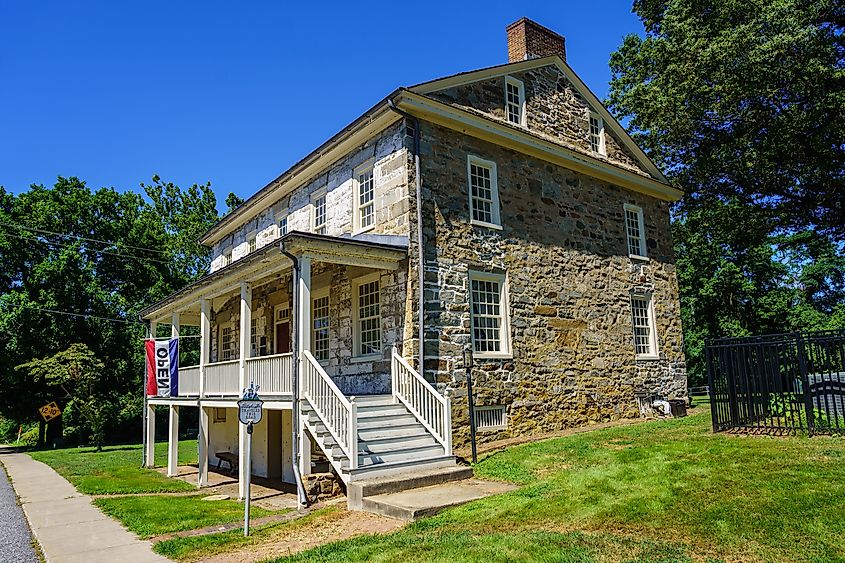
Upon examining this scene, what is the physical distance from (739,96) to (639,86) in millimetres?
3288

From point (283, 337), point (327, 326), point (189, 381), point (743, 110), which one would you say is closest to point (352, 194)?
point (327, 326)

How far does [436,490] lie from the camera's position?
9000mm

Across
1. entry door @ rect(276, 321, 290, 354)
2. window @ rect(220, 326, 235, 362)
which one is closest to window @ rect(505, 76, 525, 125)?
entry door @ rect(276, 321, 290, 354)

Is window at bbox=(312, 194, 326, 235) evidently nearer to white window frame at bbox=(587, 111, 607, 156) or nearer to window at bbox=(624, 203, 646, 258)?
white window frame at bbox=(587, 111, 607, 156)

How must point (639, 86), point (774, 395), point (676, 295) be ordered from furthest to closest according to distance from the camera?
point (639, 86)
point (676, 295)
point (774, 395)

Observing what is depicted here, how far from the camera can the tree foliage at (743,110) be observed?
1852 cm

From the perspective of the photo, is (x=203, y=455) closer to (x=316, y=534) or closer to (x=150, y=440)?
(x=150, y=440)

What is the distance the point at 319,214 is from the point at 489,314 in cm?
524

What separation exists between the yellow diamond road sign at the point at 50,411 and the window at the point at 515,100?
83.9 ft

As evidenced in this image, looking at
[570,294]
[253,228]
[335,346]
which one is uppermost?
[253,228]

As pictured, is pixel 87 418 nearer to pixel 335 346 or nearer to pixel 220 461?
pixel 220 461

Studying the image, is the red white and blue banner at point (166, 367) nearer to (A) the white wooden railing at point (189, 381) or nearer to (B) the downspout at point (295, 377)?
(A) the white wooden railing at point (189, 381)

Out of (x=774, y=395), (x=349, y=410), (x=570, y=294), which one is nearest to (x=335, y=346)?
(x=349, y=410)

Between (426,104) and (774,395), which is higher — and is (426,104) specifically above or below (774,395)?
above
